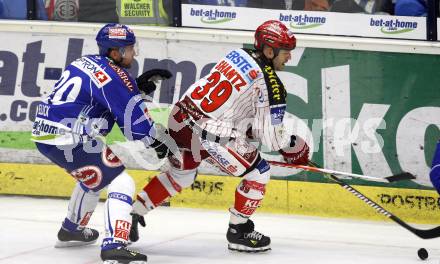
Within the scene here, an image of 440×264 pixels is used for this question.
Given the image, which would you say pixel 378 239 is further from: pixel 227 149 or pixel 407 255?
pixel 227 149

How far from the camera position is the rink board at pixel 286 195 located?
7723 millimetres

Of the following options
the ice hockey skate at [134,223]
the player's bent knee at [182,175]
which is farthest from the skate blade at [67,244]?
the player's bent knee at [182,175]

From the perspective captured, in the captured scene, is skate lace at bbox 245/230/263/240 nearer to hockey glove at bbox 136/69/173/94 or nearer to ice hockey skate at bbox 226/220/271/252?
ice hockey skate at bbox 226/220/271/252

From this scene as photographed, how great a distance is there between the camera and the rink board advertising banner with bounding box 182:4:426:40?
7.90 meters

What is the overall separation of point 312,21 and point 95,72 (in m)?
2.80

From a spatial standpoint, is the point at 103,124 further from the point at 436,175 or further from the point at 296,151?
the point at 436,175

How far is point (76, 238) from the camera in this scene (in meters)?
6.33

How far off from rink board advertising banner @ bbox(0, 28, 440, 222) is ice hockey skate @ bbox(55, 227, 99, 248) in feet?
6.00

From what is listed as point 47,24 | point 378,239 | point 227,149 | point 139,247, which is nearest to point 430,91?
point 378,239

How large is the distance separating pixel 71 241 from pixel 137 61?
236 centimetres

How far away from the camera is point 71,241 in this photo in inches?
249

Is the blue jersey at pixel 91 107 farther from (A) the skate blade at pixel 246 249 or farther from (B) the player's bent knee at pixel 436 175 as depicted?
(B) the player's bent knee at pixel 436 175

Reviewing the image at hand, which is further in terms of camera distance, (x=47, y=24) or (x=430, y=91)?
(x=47, y=24)

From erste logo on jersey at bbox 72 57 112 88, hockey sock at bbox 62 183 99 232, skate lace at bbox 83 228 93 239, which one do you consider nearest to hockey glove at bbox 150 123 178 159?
erste logo on jersey at bbox 72 57 112 88
